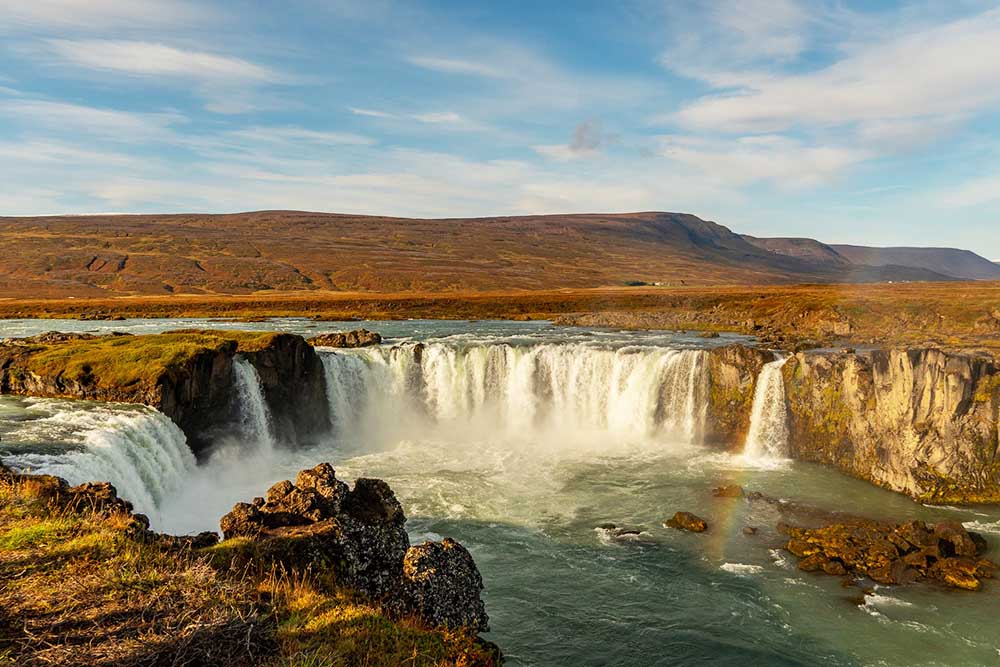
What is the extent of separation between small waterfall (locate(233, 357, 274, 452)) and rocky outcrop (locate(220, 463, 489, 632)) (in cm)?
1955

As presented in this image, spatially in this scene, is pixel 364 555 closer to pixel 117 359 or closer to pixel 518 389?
pixel 117 359

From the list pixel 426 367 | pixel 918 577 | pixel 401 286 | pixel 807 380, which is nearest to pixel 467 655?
pixel 918 577

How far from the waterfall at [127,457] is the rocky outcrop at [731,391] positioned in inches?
1024

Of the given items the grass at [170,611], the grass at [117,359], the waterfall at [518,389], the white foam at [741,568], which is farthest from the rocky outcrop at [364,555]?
the waterfall at [518,389]

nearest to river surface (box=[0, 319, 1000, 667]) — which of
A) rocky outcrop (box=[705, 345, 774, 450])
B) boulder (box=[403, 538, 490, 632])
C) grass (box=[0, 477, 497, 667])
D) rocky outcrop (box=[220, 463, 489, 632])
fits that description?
rocky outcrop (box=[705, 345, 774, 450])

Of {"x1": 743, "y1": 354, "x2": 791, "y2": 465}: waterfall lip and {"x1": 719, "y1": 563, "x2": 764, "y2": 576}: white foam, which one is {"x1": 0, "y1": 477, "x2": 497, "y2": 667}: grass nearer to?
{"x1": 719, "y1": 563, "x2": 764, "y2": 576}: white foam

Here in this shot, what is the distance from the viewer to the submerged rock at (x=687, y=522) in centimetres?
2175

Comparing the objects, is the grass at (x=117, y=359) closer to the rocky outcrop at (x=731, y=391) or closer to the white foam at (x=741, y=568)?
the white foam at (x=741, y=568)

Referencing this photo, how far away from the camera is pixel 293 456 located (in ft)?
104

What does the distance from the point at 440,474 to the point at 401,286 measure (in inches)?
4685

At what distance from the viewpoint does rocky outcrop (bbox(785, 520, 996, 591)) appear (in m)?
18.2

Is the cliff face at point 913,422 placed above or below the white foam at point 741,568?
above

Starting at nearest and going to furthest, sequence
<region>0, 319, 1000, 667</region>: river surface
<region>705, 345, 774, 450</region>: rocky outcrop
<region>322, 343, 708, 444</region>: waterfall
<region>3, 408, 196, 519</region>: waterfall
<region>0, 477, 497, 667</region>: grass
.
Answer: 1. <region>0, 477, 497, 667</region>: grass
2. <region>0, 319, 1000, 667</region>: river surface
3. <region>3, 408, 196, 519</region>: waterfall
4. <region>705, 345, 774, 450</region>: rocky outcrop
5. <region>322, 343, 708, 444</region>: waterfall

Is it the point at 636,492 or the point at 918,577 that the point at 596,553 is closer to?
the point at 636,492
